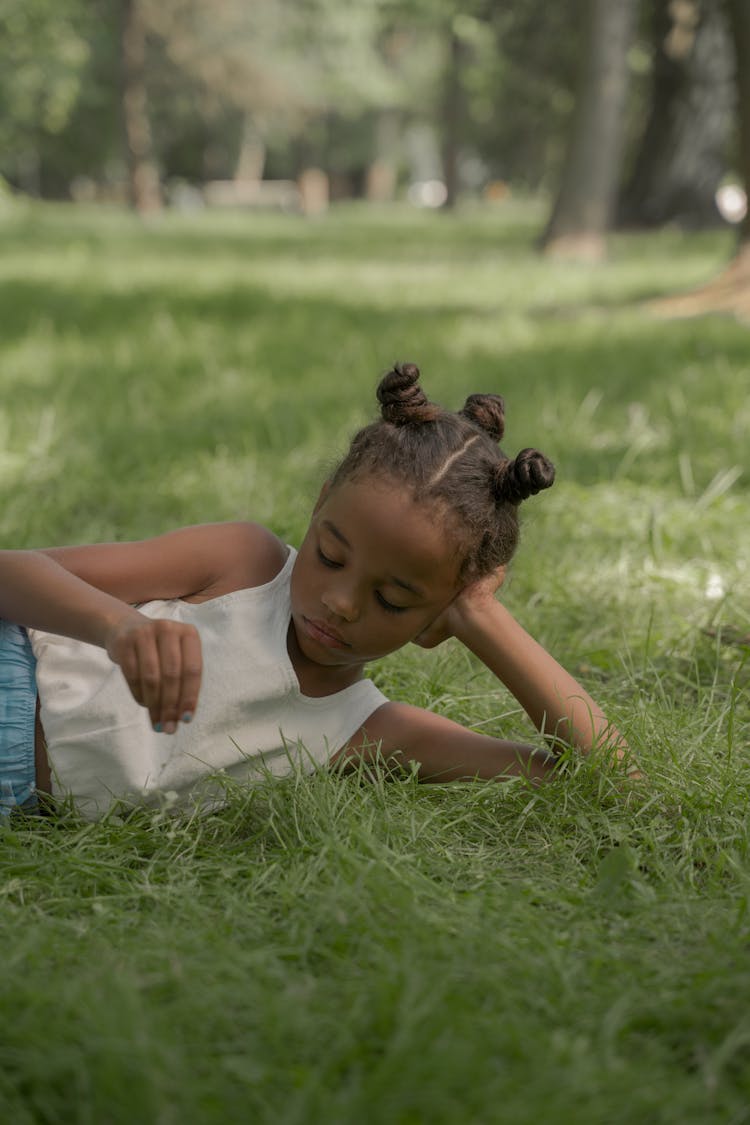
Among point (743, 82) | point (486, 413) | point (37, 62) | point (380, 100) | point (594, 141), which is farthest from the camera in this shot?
point (380, 100)

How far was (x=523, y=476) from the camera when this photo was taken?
83.7 inches

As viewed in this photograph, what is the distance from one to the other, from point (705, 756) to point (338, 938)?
0.93 m

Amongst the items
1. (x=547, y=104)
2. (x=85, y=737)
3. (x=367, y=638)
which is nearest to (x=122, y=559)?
(x=85, y=737)

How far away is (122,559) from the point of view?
7.52 ft

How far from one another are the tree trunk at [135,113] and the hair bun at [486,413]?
25.7m

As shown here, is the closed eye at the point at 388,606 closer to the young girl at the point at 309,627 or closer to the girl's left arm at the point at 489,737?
the young girl at the point at 309,627

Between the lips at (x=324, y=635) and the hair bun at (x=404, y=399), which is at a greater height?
the hair bun at (x=404, y=399)

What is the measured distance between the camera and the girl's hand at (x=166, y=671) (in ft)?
5.80

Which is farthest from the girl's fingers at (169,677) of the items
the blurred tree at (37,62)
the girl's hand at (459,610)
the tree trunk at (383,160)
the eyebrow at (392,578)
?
the tree trunk at (383,160)

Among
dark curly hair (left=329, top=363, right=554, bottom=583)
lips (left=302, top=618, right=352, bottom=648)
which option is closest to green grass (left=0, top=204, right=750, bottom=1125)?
lips (left=302, top=618, right=352, bottom=648)

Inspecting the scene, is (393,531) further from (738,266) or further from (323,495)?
(738,266)

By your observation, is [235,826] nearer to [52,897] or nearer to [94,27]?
[52,897]

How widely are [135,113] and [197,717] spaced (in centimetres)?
2770

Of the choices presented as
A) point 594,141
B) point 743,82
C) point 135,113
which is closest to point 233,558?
point 743,82
